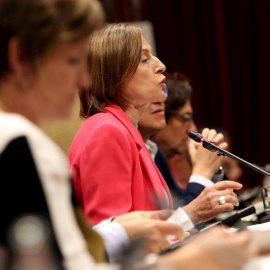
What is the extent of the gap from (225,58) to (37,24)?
12.7 ft

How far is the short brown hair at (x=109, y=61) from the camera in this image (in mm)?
2162

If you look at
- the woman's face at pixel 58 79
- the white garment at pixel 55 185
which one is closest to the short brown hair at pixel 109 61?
the woman's face at pixel 58 79

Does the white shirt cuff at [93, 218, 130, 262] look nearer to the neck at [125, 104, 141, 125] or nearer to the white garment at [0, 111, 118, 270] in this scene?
the white garment at [0, 111, 118, 270]

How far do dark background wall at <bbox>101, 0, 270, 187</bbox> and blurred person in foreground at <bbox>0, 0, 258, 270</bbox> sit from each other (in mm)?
3528

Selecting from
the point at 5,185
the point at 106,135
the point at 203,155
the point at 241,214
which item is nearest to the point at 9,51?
the point at 5,185

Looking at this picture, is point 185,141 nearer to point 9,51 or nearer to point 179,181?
point 179,181

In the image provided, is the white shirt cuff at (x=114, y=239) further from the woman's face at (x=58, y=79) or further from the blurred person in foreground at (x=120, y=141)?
the woman's face at (x=58, y=79)

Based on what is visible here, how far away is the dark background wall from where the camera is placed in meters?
4.85

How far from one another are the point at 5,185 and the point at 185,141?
245 cm

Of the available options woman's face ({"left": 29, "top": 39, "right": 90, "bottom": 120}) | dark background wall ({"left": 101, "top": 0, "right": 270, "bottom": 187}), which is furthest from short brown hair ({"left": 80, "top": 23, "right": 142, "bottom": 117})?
dark background wall ({"left": 101, "top": 0, "right": 270, "bottom": 187})

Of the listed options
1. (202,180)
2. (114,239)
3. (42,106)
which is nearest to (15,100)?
(42,106)

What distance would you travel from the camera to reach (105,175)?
5.98ft

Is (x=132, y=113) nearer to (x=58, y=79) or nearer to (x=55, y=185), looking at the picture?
(x=58, y=79)

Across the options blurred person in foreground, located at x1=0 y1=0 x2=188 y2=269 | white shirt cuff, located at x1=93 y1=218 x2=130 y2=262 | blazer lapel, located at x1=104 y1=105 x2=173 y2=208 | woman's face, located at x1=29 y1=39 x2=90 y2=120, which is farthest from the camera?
blazer lapel, located at x1=104 y1=105 x2=173 y2=208
